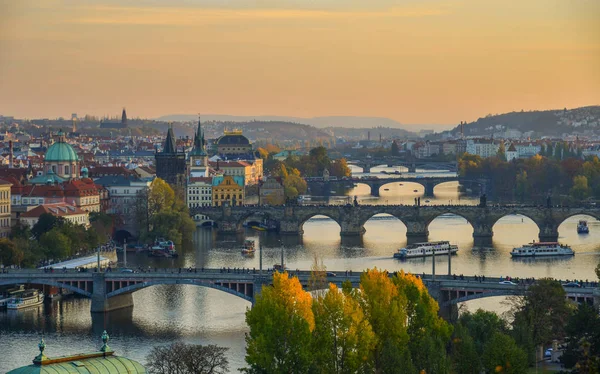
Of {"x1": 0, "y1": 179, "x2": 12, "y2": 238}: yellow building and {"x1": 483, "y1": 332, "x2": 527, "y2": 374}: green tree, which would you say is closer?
{"x1": 483, "y1": 332, "x2": 527, "y2": 374}: green tree

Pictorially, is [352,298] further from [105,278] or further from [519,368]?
[105,278]

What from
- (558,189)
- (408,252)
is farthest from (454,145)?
(408,252)

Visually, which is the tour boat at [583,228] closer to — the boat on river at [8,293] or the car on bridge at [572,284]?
the car on bridge at [572,284]

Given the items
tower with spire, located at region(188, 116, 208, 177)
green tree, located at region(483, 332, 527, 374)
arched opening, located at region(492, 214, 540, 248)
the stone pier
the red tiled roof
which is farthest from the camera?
tower with spire, located at region(188, 116, 208, 177)

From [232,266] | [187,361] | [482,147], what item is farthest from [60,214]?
[482,147]

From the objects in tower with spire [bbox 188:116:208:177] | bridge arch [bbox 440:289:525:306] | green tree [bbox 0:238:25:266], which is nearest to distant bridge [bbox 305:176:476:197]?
tower with spire [bbox 188:116:208:177]

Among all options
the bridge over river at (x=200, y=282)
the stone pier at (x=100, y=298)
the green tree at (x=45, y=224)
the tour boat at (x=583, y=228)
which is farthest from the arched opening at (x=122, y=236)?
the tour boat at (x=583, y=228)

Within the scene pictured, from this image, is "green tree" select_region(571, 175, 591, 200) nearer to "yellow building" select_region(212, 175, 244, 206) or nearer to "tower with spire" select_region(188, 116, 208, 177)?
"yellow building" select_region(212, 175, 244, 206)
